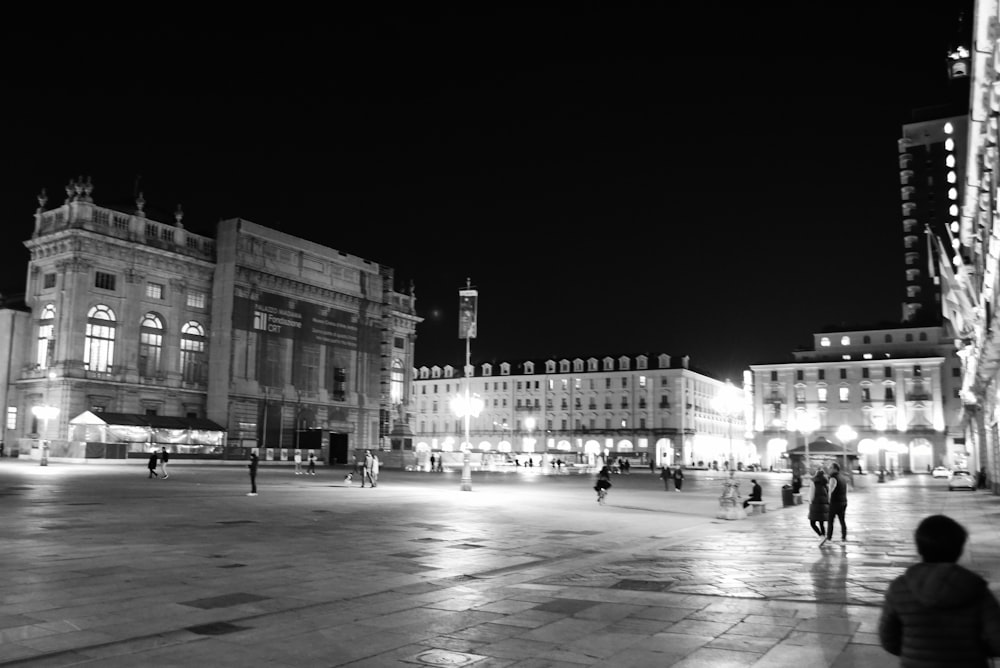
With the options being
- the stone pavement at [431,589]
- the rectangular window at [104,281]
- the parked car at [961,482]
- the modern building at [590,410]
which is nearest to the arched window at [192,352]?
the rectangular window at [104,281]

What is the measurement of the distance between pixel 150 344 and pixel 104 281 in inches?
277

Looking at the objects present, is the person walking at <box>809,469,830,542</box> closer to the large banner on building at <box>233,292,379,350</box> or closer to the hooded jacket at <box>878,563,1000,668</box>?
the hooded jacket at <box>878,563,1000,668</box>

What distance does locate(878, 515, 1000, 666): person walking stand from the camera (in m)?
4.27

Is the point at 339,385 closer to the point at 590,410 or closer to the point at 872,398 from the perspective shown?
the point at 590,410

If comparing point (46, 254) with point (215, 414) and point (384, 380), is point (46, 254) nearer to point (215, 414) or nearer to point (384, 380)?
point (215, 414)

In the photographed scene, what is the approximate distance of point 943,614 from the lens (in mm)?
4340

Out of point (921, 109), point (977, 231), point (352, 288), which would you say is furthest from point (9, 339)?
point (921, 109)

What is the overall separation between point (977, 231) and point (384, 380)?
78.0 m

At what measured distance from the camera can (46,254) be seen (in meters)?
74.6

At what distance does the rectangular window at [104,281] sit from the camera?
241 ft

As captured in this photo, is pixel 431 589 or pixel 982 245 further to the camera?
pixel 982 245

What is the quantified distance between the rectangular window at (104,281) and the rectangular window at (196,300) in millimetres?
8468

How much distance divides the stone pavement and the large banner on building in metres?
59.6

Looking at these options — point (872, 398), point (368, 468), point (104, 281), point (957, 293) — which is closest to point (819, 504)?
point (957, 293)
